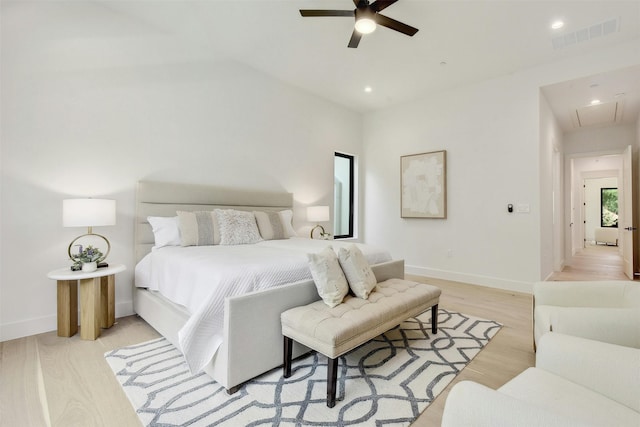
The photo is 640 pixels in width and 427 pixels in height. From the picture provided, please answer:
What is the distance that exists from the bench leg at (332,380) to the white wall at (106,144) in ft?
8.16

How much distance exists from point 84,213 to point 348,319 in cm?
228

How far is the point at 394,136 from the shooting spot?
545 centimetres

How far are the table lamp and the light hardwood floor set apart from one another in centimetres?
76

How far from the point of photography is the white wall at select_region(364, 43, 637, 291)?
13.0ft

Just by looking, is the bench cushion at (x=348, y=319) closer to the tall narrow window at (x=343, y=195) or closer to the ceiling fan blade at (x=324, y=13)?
the ceiling fan blade at (x=324, y=13)

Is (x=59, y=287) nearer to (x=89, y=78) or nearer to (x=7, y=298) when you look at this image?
(x=7, y=298)

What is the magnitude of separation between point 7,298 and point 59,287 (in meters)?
0.43

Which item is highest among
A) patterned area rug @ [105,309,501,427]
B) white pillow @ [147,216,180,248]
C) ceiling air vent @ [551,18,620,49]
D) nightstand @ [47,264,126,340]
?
ceiling air vent @ [551,18,620,49]

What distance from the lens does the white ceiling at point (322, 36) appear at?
9.09ft

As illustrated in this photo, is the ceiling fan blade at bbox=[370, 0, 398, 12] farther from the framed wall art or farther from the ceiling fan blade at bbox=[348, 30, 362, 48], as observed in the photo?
the framed wall art

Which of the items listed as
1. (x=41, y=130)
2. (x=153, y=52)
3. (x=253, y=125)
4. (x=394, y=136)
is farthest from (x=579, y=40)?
(x=41, y=130)

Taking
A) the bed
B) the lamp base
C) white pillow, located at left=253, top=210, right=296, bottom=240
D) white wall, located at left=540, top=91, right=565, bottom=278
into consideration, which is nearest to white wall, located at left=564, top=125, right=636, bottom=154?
white wall, located at left=540, top=91, right=565, bottom=278

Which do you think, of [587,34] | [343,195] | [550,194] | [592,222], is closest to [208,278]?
[343,195]

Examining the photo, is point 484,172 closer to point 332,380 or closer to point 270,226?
point 270,226
